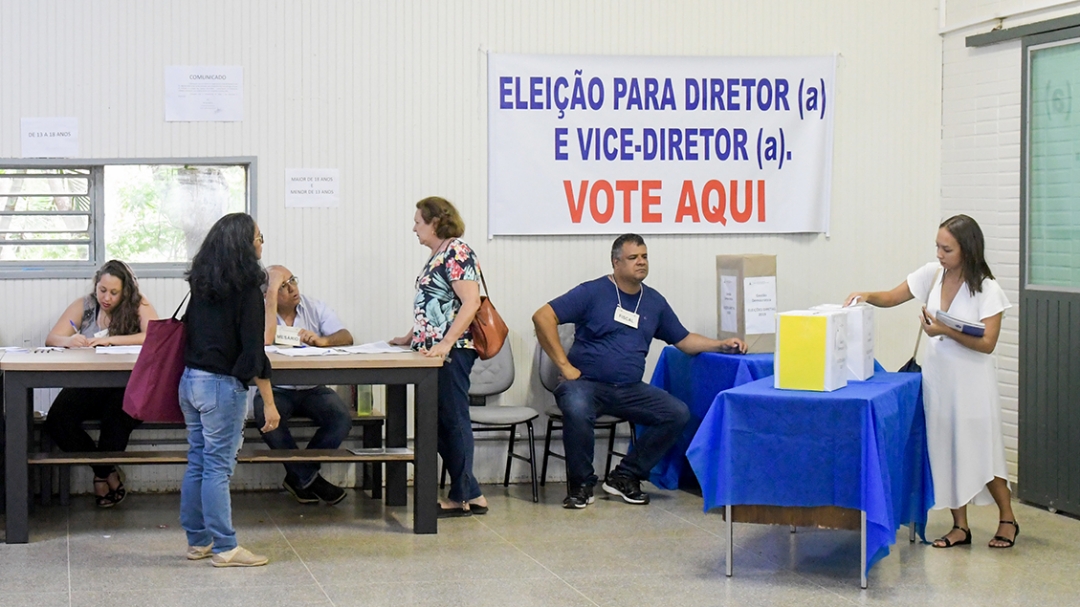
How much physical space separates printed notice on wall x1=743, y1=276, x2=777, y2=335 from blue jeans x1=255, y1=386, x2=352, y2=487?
2065 mm

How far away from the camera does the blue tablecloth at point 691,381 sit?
6.19 meters

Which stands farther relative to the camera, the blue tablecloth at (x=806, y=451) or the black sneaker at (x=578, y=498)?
the black sneaker at (x=578, y=498)

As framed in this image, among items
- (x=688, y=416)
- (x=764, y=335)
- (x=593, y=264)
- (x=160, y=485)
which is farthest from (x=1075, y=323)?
(x=160, y=485)

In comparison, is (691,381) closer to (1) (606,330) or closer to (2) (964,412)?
(1) (606,330)

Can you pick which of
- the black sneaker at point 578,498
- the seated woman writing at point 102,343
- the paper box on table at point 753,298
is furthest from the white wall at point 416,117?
the black sneaker at point 578,498

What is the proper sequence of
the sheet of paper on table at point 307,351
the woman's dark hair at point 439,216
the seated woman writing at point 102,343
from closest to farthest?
1. the sheet of paper on table at point 307,351
2. the woman's dark hair at point 439,216
3. the seated woman writing at point 102,343

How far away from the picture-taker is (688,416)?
256 inches

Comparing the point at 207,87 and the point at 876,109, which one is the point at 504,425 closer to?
the point at 207,87

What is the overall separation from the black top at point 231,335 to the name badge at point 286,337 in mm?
1289

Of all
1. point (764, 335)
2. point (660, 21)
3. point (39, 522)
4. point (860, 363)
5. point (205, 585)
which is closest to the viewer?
point (205, 585)

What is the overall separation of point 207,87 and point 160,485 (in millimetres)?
2067

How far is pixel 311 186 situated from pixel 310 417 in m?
1.22

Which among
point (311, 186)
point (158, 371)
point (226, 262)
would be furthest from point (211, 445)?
point (311, 186)

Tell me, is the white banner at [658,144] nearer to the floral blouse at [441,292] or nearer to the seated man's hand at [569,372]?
the seated man's hand at [569,372]
